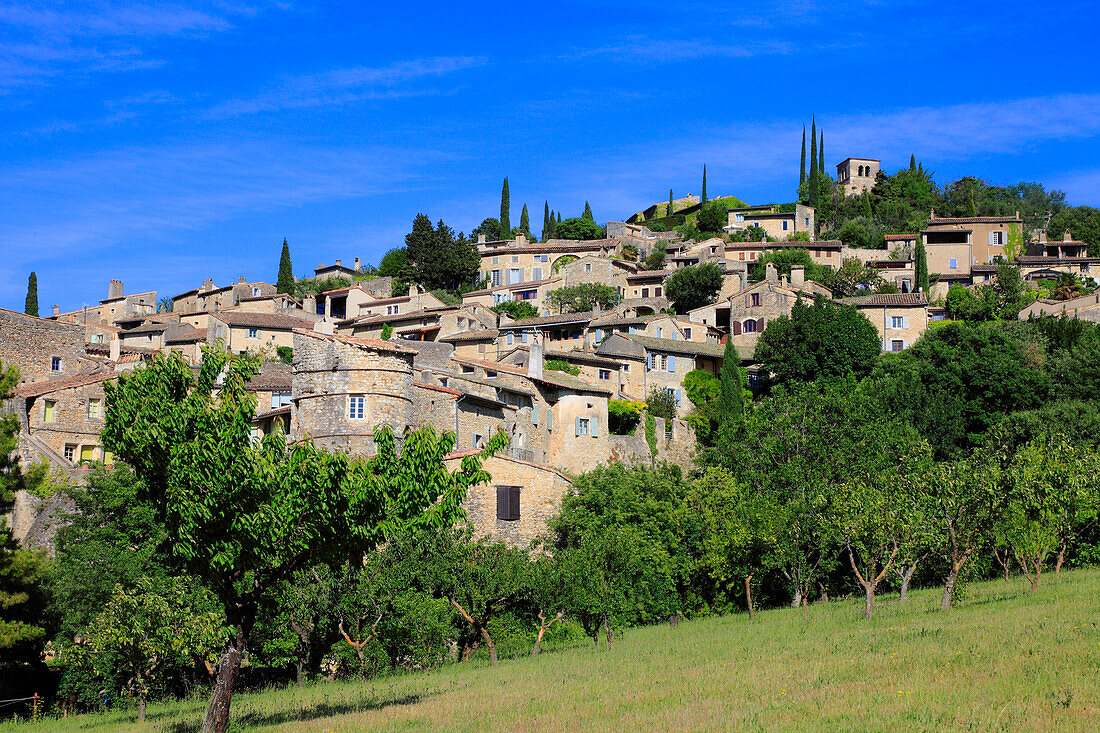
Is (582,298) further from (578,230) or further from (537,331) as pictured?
(578,230)

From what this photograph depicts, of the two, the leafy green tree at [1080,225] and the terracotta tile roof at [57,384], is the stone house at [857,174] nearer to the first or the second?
the leafy green tree at [1080,225]

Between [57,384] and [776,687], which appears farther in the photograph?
[57,384]

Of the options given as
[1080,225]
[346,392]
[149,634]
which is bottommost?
[149,634]

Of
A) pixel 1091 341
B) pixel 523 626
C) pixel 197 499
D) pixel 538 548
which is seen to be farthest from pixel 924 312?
pixel 197 499

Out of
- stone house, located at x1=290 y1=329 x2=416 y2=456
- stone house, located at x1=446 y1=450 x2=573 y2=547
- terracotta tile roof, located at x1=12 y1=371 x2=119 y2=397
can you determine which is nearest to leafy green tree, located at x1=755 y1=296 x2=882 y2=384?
stone house, located at x1=446 y1=450 x2=573 y2=547

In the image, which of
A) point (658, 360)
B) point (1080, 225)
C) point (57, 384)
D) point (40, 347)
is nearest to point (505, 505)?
point (57, 384)

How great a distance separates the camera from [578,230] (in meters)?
124

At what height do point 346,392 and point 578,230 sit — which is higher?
point 578,230

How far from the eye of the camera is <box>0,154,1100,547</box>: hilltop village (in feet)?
151

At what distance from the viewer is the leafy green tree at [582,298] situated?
88688 millimetres

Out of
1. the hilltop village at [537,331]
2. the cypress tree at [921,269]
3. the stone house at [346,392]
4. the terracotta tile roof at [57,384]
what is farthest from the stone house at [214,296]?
Result: the cypress tree at [921,269]

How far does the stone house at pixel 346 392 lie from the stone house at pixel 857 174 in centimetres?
10460

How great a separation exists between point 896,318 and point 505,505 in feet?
155

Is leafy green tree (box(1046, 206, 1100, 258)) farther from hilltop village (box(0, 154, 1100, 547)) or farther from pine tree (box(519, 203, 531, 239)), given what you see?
pine tree (box(519, 203, 531, 239))
